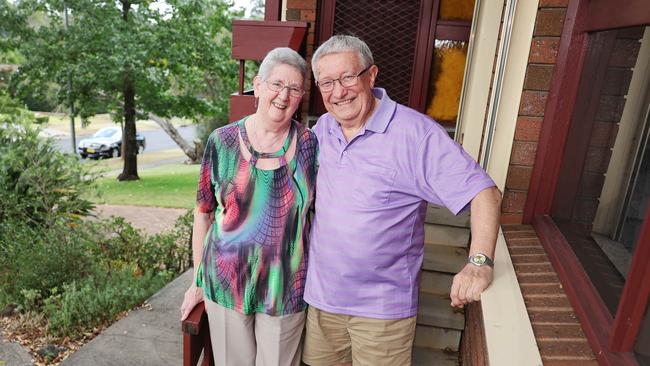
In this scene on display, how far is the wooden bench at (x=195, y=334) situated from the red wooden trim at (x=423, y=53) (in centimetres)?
306

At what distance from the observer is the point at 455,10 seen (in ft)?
13.1

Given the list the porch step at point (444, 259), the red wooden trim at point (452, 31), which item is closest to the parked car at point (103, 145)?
the red wooden trim at point (452, 31)

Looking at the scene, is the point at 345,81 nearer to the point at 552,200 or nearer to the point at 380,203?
the point at 380,203

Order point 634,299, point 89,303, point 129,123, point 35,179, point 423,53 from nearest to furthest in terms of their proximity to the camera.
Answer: point 634,299, point 89,303, point 423,53, point 35,179, point 129,123

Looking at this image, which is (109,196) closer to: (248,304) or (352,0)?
(352,0)

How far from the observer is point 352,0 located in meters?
3.93

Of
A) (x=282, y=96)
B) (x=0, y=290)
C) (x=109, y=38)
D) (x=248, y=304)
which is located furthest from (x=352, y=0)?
(x=109, y=38)

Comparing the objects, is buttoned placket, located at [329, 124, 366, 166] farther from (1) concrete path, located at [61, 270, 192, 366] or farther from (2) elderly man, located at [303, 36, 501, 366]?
(1) concrete path, located at [61, 270, 192, 366]

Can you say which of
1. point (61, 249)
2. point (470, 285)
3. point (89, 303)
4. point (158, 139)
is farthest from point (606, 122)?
point (158, 139)

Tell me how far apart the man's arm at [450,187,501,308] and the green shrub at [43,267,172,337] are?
3.08m

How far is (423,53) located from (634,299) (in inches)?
133

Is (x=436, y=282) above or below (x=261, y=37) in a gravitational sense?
below

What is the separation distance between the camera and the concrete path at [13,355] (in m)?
2.92

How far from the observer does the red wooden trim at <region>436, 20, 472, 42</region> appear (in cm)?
397
